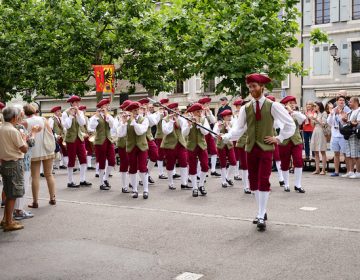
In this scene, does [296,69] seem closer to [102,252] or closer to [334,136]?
[334,136]

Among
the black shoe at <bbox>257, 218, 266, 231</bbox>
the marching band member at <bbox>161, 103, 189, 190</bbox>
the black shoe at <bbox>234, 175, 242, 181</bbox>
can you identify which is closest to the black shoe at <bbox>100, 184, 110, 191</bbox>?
the marching band member at <bbox>161, 103, 189, 190</bbox>

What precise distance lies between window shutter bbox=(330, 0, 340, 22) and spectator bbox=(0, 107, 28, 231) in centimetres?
2597

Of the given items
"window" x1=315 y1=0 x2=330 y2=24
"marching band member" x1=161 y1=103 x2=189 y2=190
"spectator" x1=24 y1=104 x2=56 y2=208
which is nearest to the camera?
"spectator" x1=24 y1=104 x2=56 y2=208

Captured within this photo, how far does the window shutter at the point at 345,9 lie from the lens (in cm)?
2983

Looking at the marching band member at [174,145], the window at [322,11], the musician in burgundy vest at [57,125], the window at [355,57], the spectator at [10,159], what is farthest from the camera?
Answer: the window at [322,11]

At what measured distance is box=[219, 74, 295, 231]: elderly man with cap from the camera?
24.4 ft

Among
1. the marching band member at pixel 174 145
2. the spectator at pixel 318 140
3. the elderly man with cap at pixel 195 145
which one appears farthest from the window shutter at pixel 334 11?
the elderly man with cap at pixel 195 145

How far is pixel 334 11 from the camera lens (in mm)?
30312

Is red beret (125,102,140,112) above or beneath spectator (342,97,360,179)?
above

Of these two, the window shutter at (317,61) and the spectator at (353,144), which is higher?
the window shutter at (317,61)

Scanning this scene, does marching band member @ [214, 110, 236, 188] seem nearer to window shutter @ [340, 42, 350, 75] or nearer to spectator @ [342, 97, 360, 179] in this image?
spectator @ [342, 97, 360, 179]

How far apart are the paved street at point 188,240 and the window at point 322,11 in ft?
74.6

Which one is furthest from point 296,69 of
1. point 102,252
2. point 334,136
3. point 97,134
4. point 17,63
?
point 102,252

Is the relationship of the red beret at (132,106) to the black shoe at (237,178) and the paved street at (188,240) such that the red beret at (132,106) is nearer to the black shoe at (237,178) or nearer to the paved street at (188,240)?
the paved street at (188,240)
